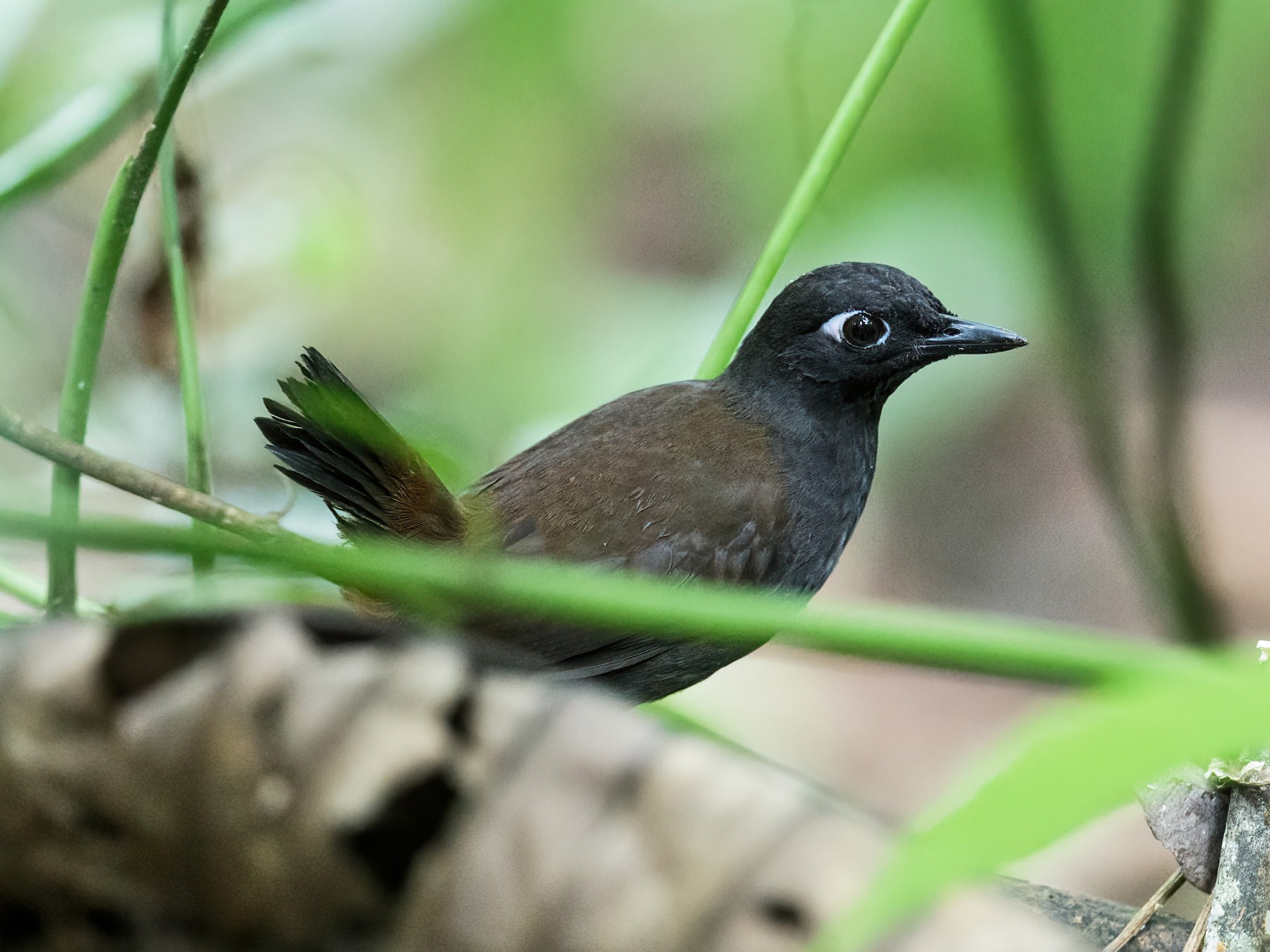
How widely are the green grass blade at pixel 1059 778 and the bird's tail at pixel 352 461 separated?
1057mm

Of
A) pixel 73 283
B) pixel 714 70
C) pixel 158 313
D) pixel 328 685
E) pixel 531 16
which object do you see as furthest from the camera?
pixel 714 70

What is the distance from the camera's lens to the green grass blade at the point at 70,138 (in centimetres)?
137

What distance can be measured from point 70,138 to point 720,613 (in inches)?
47.3

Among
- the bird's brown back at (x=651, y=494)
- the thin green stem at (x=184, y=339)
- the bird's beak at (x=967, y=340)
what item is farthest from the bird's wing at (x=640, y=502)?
the thin green stem at (x=184, y=339)

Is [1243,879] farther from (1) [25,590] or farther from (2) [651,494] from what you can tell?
(1) [25,590]

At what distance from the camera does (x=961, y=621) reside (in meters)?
0.54

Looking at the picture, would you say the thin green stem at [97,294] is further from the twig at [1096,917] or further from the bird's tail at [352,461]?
the twig at [1096,917]

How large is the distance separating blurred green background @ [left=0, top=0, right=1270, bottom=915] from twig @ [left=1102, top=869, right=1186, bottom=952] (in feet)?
1.92

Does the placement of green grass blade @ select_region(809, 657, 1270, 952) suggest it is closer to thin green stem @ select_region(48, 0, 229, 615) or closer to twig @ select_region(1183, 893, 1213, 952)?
twig @ select_region(1183, 893, 1213, 952)

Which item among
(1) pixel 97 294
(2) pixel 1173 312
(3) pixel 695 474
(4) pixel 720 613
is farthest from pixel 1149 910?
(2) pixel 1173 312

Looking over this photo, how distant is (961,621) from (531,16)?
4.96ft

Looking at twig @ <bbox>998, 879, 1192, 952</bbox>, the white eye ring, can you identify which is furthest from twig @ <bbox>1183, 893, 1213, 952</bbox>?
the white eye ring

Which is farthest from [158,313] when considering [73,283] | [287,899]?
[287,899]

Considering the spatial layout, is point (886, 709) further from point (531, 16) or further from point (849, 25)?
point (531, 16)
